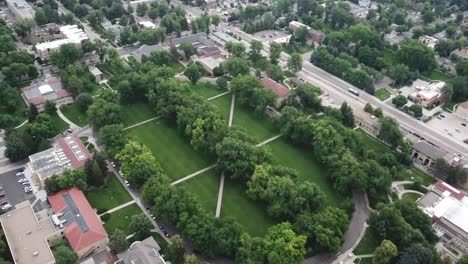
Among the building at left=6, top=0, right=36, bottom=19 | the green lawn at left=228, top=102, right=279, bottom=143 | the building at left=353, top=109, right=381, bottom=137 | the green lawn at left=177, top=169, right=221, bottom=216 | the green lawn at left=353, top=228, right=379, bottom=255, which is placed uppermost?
the building at left=353, top=109, right=381, bottom=137

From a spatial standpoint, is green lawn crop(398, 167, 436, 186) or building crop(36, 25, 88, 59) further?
building crop(36, 25, 88, 59)

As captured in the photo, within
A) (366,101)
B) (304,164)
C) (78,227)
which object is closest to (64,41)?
(78,227)

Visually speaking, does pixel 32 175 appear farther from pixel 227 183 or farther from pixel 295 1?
pixel 295 1

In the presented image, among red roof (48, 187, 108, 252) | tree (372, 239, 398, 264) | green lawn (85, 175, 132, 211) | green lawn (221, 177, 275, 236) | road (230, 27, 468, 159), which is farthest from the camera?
road (230, 27, 468, 159)

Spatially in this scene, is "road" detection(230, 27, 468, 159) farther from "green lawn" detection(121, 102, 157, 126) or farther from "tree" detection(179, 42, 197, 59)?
"green lawn" detection(121, 102, 157, 126)

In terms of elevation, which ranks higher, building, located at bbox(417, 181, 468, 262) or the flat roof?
building, located at bbox(417, 181, 468, 262)

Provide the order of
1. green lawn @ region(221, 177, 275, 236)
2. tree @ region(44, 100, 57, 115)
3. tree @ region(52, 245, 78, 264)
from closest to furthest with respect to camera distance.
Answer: tree @ region(52, 245, 78, 264)
green lawn @ region(221, 177, 275, 236)
tree @ region(44, 100, 57, 115)

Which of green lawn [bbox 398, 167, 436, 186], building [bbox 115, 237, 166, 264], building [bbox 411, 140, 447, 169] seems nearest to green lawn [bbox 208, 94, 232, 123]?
green lawn [bbox 398, 167, 436, 186]

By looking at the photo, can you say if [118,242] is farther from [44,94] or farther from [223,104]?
[44,94]
